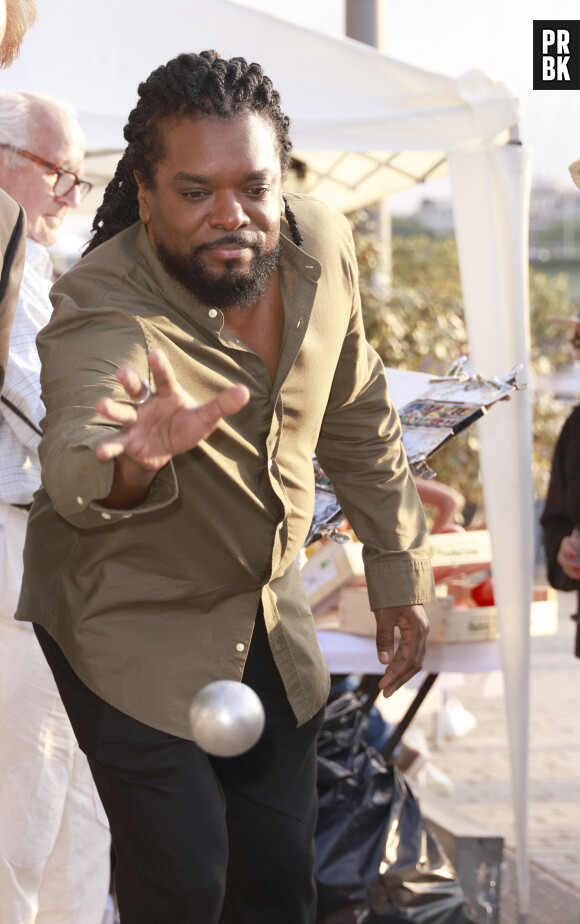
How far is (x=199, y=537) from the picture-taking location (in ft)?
5.95

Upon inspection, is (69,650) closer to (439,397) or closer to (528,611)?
(439,397)

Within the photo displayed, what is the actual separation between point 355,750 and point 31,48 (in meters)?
2.60

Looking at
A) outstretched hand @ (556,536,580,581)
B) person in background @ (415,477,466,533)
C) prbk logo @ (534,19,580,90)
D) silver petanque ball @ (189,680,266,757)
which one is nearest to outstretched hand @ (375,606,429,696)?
silver petanque ball @ (189,680,266,757)

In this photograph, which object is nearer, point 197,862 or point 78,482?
point 78,482

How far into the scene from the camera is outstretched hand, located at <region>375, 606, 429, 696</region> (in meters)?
2.18

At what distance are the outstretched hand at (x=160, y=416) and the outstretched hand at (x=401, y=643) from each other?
93 centimetres

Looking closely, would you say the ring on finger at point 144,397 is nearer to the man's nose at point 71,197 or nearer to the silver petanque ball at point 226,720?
the silver petanque ball at point 226,720

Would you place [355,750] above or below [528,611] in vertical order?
below

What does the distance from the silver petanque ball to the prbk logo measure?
3068 millimetres

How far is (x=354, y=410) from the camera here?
2.23 metres

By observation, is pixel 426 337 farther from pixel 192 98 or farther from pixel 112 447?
pixel 112 447

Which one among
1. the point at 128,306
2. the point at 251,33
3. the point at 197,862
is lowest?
the point at 197,862

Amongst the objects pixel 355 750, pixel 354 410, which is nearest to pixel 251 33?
pixel 354 410

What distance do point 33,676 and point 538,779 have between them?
294cm
